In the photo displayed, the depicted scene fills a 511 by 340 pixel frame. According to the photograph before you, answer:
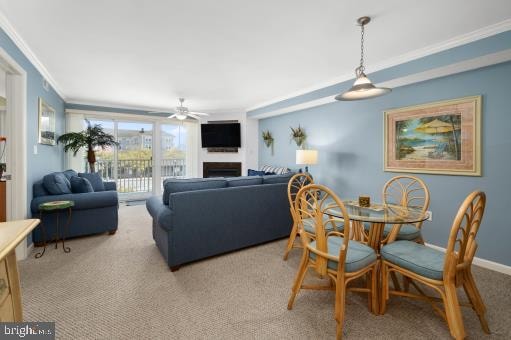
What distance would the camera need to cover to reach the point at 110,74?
3.62m

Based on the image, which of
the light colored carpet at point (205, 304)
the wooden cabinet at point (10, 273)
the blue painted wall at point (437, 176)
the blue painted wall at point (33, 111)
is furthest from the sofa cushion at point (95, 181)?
the blue painted wall at point (437, 176)

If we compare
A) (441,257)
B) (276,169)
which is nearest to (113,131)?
(276,169)

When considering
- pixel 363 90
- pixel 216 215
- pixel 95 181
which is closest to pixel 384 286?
pixel 363 90

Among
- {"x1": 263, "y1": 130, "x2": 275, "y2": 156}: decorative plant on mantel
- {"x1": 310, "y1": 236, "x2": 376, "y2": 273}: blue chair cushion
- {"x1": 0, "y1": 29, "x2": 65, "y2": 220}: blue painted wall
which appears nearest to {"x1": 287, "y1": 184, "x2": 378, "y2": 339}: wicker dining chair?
{"x1": 310, "y1": 236, "x2": 376, "y2": 273}: blue chair cushion

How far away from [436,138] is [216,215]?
290 cm

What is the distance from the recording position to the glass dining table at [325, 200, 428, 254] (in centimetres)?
178

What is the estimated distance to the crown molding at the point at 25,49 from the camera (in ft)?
7.18

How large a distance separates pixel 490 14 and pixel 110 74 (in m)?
4.60

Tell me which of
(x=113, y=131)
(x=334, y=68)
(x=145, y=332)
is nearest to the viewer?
(x=145, y=332)

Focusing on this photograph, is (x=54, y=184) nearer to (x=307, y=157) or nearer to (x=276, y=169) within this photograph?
(x=307, y=157)

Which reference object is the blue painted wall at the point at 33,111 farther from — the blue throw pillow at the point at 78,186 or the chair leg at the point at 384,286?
the chair leg at the point at 384,286

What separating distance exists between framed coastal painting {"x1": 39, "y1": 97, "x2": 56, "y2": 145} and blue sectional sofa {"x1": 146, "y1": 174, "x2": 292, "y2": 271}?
2086 millimetres

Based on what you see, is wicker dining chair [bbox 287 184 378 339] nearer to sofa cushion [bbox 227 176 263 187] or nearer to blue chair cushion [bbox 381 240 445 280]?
blue chair cushion [bbox 381 240 445 280]

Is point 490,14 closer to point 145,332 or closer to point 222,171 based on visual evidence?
point 145,332
